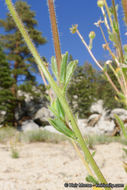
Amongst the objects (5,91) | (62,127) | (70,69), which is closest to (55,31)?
(70,69)

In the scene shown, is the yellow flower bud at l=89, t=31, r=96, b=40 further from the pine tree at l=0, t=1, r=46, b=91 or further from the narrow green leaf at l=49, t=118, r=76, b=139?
the pine tree at l=0, t=1, r=46, b=91

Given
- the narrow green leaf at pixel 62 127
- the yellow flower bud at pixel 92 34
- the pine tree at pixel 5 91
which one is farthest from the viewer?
the pine tree at pixel 5 91

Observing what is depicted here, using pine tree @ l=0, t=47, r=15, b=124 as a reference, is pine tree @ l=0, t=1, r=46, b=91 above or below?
above

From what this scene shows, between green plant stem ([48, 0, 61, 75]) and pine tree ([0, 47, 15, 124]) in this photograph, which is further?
pine tree ([0, 47, 15, 124])

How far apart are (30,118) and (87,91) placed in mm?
5226

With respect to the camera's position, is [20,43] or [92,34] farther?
[20,43]

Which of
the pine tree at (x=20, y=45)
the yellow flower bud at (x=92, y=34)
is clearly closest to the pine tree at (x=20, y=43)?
the pine tree at (x=20, y=45)

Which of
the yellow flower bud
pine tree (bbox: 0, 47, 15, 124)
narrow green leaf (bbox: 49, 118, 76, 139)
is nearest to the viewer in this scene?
narrow green leaf (bbox: 49, 118, 76, 139)

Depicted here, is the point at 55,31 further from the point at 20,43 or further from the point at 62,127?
the point at 20,43

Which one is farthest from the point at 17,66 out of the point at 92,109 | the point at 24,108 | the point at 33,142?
the point at 33,142

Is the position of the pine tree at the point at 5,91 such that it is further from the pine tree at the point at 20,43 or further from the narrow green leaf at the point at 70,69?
the narrow green leaf at the point at 70,69

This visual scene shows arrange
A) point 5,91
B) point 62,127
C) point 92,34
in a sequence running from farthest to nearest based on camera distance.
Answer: point 5,91, point 92,34, point 62,127

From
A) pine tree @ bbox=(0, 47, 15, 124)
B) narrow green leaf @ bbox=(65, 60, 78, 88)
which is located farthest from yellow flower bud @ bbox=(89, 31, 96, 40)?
pine tree @ bbox=(0, 47, 15, 124)

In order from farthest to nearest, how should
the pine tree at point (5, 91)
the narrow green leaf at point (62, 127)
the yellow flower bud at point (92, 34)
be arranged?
the pine tree at point (5, 91), the yellow flower bud at point (92, 34), the narrow green leaf at point (62, 127)
